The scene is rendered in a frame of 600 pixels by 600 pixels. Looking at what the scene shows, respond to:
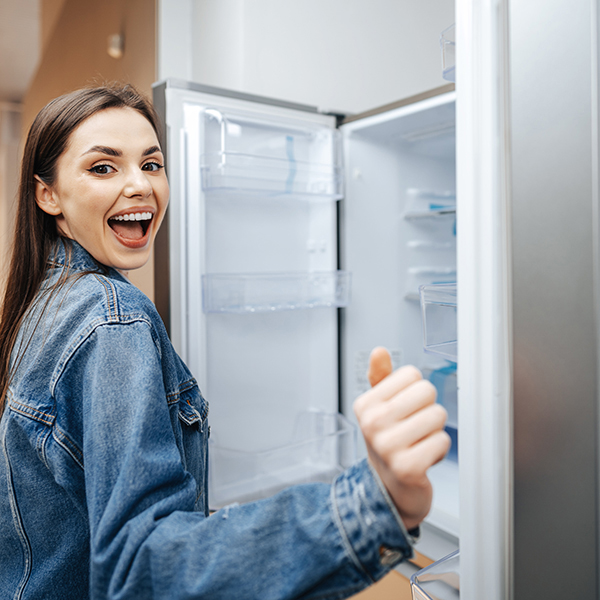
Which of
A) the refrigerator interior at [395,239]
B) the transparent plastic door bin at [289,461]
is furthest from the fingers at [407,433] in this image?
the refrigerator interior at [395,239]

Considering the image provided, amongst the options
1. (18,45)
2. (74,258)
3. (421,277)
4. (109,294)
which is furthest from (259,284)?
(18,45)

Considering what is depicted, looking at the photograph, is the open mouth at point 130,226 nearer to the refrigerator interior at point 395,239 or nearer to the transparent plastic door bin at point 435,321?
the transparent plastic door bin at point 435,321

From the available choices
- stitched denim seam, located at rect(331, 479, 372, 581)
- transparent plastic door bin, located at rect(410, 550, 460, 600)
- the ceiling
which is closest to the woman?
stitched denim seam, located at rect(331, 479, 372, 581)

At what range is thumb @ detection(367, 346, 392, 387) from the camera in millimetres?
440

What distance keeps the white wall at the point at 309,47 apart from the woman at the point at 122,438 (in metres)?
1.08

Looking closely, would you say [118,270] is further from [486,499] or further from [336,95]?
[336,95]

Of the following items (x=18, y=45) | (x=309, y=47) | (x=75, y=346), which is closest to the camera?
(x=75, y=346)

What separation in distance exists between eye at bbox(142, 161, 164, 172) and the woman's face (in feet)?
0.04

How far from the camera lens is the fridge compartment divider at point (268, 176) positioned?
1328 mm

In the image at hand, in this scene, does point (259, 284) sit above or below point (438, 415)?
above

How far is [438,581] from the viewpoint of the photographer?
28.1 inches

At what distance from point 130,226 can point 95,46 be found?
2.23 m

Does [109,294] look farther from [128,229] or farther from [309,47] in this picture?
[309,47]

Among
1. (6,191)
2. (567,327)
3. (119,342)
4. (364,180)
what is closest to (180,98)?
(364,180)
